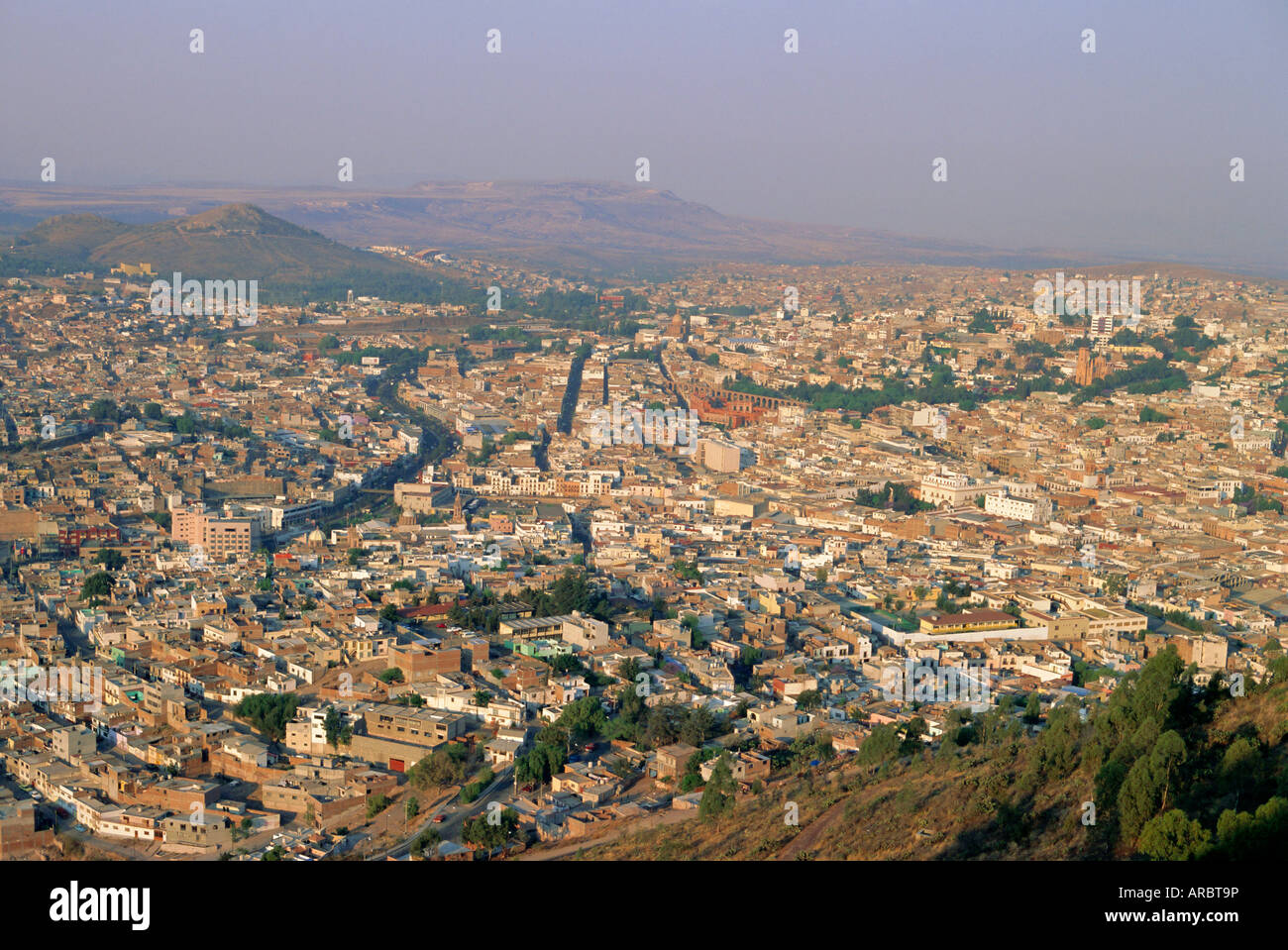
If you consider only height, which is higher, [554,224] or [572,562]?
[554,224]

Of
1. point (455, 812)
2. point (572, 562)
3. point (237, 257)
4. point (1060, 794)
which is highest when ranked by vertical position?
point (237, 257)

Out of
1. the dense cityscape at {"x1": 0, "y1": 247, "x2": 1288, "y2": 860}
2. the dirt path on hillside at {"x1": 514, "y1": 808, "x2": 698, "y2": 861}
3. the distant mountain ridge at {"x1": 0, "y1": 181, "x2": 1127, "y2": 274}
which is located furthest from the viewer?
the distant mountain ridge at {"x1": 0, "y1": 181, "x2": 1127, "y2": 274}

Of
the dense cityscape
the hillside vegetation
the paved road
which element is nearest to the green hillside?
the dense cityscape

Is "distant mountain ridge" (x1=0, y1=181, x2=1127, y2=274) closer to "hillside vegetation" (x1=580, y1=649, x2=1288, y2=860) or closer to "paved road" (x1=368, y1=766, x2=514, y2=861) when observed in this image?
"paved road" (x1=368, y1=766, x2=514, y2=861)

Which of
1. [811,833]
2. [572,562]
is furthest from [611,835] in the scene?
[572,562]

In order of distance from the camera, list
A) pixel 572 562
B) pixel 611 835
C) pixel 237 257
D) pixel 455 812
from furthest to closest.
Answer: pixel 237 257
pixel 572 562
pixel 455 812
pixel 611 835

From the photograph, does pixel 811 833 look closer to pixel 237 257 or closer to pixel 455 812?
pixel 455 812

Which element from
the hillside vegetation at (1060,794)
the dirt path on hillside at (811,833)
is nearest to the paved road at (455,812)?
the hillside vegetation at (1060,794)

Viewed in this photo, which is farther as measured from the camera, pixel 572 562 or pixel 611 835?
pixel 572 562
